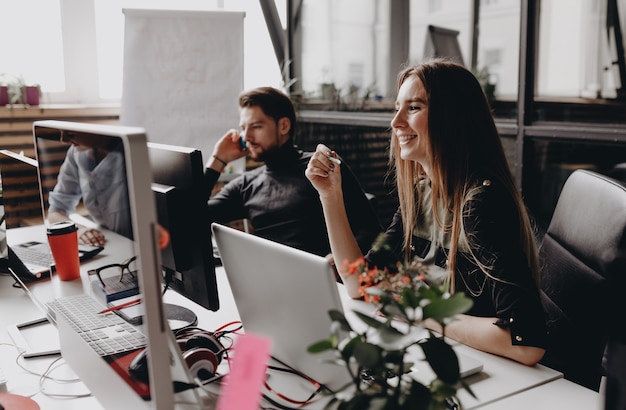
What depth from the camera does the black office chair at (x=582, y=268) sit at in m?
1.26

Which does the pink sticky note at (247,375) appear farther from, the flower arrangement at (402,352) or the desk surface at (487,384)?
the desk surface at (487,384)

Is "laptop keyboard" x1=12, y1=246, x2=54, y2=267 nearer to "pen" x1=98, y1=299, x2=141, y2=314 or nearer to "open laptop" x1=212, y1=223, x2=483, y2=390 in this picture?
"pen" x1=98, y1=299, x2=141, y2=314

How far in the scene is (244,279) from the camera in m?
1.16

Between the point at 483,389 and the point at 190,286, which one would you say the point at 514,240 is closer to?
the point at 483,389

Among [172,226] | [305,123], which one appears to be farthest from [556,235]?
[305,123]

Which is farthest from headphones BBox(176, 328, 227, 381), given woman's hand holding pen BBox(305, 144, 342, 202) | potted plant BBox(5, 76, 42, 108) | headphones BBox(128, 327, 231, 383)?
potted plant BBox(5, 76, 42, 108)

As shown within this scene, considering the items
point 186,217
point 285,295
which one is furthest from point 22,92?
point 285,295

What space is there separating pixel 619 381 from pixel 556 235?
0.85 m

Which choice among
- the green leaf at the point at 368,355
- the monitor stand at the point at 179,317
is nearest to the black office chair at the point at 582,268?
the green leaf at the point at 368,355

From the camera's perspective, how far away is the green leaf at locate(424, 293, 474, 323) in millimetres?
652

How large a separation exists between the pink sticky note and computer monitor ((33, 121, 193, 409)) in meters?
0.17

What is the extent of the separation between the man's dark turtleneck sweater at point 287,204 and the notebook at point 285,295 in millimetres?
1097

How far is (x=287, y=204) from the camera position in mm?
2416

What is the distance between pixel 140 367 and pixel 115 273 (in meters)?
0.20
